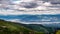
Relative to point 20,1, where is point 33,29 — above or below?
below

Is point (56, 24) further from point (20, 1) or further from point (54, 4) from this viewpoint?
point (20, 1)

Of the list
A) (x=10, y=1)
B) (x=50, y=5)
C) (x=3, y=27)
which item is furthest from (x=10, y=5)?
(x=50, y=5)

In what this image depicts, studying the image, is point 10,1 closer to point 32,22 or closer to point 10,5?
point 10,5

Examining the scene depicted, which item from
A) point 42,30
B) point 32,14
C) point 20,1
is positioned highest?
point 20,1

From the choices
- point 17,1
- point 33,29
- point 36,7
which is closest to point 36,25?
point 33,29

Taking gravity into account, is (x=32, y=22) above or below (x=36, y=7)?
below
